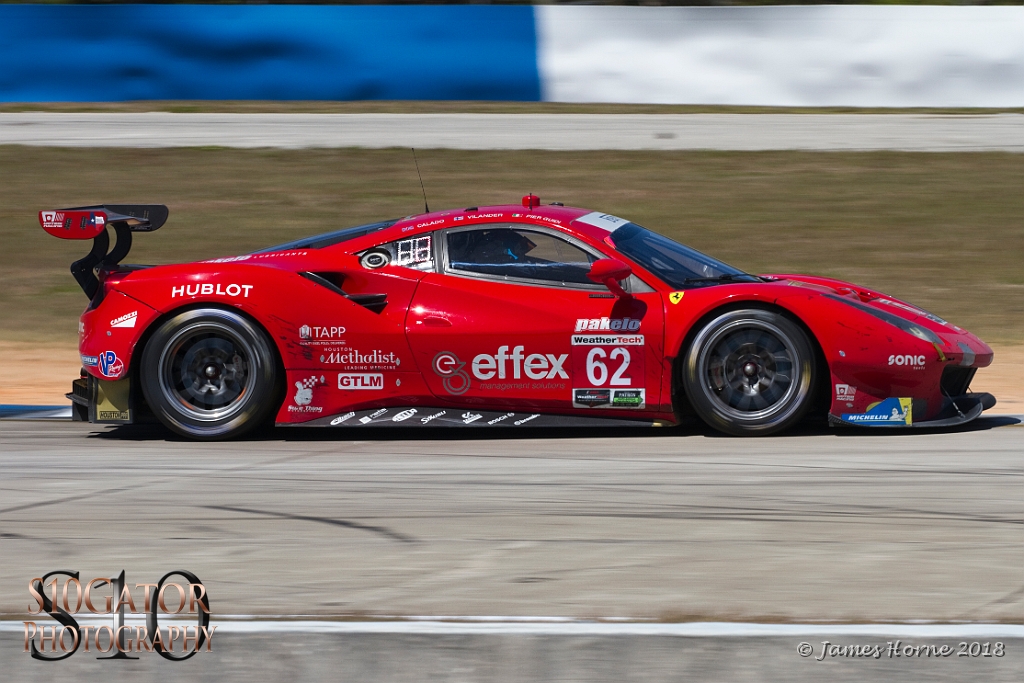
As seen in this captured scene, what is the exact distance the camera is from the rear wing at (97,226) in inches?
267

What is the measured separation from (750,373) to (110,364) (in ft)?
10.7

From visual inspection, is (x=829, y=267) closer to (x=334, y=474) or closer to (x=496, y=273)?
(x=496, y=273)

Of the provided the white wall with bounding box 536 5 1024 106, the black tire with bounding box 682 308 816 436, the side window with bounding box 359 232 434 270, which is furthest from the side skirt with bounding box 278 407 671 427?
the white wall with bounding box 536 5 1024 106

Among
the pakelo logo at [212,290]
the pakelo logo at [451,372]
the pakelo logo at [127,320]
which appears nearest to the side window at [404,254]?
the pakelo logo at [451,372]

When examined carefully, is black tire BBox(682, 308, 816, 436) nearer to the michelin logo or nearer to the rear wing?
the michelin logo

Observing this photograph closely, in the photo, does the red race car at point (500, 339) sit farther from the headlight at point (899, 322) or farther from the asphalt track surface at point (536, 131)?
the asphalt track surface at point (536, 131)

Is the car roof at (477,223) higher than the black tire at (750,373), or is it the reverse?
the car roof at (477,223)

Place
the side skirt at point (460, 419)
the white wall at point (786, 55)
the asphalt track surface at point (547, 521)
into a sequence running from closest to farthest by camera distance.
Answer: the asphalt track surface at point (547, 521)
the side skirt at point (460, 419)
the white wall at point (786, 55)

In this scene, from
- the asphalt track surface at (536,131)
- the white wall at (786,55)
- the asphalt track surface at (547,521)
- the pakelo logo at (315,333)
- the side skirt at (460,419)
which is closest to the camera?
the asphalt track surface at (547,521)

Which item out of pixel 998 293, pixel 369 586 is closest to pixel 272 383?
pixel 369 586

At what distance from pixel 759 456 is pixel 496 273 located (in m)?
1.63

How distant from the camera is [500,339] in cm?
645

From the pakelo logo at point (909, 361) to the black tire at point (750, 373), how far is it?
0.37 metres

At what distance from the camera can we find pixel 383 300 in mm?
6633
